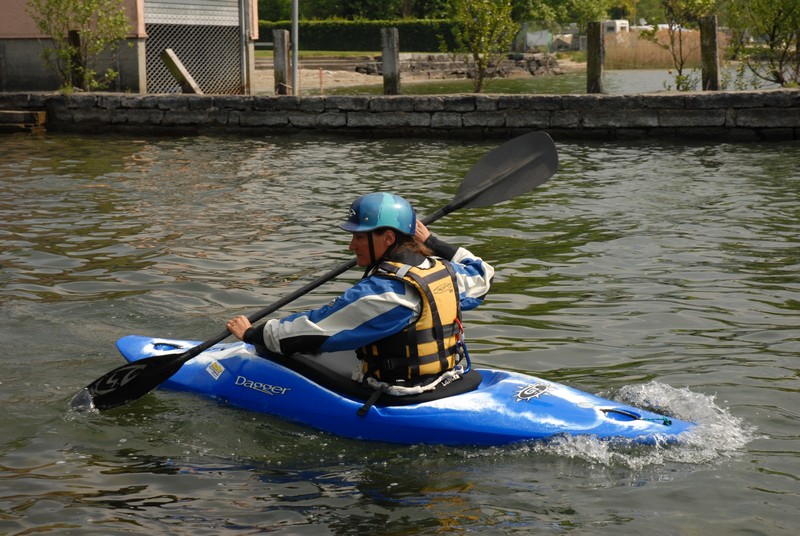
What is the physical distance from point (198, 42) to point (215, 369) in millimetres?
16856

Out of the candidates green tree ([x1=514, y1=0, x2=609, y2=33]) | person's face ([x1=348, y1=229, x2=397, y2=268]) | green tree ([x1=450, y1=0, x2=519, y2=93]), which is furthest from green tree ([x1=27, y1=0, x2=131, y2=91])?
green tree ([x1=514, y1=0, x2=609, y2=33])

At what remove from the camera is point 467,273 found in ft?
18.2

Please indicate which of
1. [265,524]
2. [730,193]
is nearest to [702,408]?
[265,524]

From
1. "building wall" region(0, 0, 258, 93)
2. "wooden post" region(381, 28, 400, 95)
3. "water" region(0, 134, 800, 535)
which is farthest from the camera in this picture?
"building wall" region(0, 0, 258, 93)

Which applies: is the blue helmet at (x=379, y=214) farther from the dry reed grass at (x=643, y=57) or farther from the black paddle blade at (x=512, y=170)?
the dry reed grass at (x=643, y=57)

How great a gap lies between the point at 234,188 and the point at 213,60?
10.0m

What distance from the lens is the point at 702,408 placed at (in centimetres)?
563

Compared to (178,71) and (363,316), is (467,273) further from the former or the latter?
(178,71)

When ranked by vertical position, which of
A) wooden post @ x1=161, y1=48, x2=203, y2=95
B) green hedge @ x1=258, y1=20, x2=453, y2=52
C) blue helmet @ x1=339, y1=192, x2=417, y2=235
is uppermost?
green hedge @ x1=258, y1=20, x2=453, y2=52

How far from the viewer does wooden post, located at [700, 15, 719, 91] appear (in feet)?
54.1

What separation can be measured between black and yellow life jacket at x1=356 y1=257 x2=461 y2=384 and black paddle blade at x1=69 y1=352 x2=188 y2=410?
1.25 meters

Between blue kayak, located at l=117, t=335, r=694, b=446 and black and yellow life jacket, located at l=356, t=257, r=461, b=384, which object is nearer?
black and yellow life jacket, located at l=356, t=257, r=461, b=384

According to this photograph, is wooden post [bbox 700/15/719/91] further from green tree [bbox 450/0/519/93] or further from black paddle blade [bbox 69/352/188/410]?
black paddle blade [bbox 69/352/188/410]

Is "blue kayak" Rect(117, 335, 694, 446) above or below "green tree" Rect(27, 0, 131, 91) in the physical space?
below
